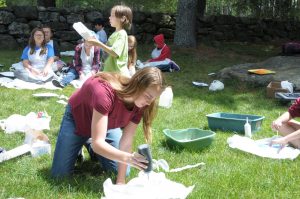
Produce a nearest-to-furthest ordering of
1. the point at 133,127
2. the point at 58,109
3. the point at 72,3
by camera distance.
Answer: the point at 133,127 < the point at 58,109 < the point at 72,3

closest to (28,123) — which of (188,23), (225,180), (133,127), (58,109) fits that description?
(58,109)

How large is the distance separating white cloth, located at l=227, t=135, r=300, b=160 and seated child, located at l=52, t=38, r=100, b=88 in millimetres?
3304

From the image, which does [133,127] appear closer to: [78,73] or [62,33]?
[78,73]

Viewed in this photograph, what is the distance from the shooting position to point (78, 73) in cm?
708

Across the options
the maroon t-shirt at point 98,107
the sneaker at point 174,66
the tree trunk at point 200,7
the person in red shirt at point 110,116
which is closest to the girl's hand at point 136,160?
the person in red shirt at point 110,116

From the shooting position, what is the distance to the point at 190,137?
13.8 ft

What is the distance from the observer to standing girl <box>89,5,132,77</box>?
427 centimetres

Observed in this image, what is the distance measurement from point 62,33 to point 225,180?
8958 millimetres

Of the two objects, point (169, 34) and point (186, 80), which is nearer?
point (186, 80)

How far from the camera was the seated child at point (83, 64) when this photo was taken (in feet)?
22.6

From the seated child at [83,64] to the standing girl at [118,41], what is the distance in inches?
95.4

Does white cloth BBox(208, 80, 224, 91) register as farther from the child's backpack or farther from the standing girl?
the child's backpack

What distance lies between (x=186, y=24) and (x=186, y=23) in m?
0.02

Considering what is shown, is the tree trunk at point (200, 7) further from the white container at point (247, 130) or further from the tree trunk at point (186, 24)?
the white container at point (247, 130)
